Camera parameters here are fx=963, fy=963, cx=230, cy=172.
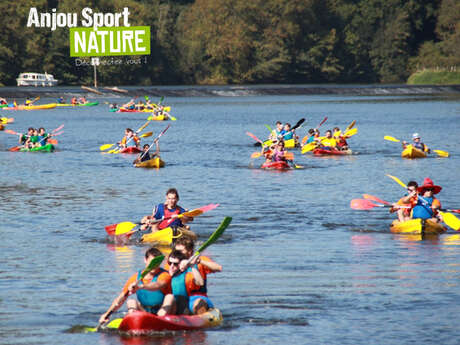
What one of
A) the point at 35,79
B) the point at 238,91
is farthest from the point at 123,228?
the point at 35,79

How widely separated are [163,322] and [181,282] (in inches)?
25.2

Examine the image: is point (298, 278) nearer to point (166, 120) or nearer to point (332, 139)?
point (332, 139)

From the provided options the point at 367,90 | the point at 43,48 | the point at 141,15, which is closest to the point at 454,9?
the point at 367,90

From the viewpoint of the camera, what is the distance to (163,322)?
1363cm

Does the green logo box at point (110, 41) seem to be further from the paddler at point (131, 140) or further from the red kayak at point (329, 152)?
the red kayak at point (329, 152)

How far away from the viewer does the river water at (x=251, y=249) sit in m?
14.5

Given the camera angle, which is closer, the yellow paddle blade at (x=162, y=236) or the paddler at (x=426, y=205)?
the yellow paddle blade at (x=162, y=236)

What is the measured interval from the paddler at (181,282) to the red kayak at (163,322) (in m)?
0.17

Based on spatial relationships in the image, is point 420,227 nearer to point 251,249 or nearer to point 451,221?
point 451,221

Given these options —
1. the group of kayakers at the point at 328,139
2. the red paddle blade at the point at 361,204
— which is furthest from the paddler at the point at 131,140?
the red paddle blade at the point at 361,204

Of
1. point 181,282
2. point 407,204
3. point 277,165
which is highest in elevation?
point 181,282

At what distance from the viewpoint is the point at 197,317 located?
45.7 ft

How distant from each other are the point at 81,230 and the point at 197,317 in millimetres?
10371


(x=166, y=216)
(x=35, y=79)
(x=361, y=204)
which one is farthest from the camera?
(x=35, y=79)
